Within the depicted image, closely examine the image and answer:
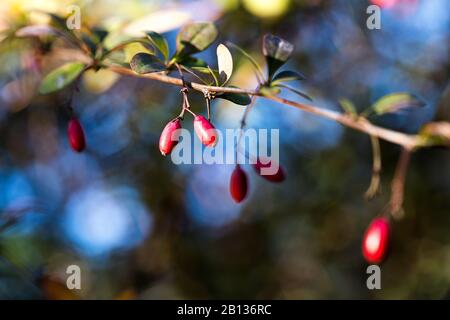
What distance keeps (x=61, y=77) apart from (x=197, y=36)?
0.23 meters

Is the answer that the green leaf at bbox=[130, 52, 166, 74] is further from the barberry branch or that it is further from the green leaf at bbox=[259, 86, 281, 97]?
the green leaf at bbox=[259, 86, 281, 97]

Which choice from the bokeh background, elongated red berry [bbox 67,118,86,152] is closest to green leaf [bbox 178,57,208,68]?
elongated red berry [bbox 67,118,86,152]

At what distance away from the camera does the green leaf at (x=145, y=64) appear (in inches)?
29.0

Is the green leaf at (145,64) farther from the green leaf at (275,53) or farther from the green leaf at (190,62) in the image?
the green leaf at (275,53)

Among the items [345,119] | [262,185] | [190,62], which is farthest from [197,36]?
[262,185]

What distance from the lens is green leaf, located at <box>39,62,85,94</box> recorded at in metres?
0.86

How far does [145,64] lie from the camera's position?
0.76 metres

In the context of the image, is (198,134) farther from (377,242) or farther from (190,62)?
(377,242)

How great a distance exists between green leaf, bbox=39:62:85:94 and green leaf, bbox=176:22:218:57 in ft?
0.56

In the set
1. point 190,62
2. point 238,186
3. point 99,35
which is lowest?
point 238,186

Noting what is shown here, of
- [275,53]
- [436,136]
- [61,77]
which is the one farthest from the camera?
[61,77]

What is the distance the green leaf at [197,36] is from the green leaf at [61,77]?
17 cm

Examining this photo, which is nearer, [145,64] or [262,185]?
[145,64]

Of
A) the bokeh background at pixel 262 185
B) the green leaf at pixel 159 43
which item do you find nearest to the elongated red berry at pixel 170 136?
the green leaf at pixel 159 43
